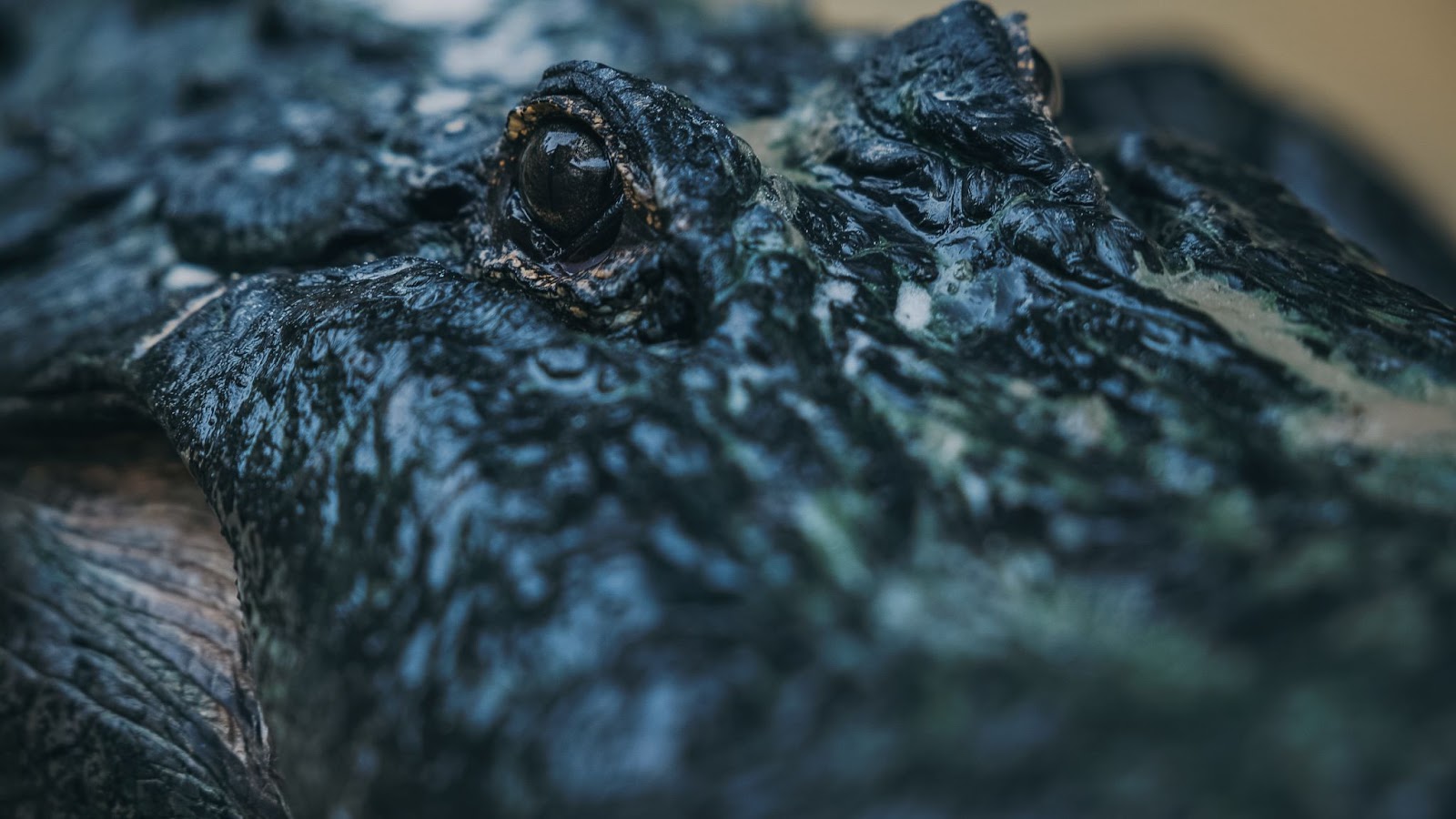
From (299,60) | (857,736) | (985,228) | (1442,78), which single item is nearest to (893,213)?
(985,228)

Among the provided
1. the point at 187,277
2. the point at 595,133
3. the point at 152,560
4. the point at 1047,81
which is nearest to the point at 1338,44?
the point at 1047,81

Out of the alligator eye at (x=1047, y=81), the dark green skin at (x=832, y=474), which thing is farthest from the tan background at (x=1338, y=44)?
the dark green skin at (x=832, y=474)

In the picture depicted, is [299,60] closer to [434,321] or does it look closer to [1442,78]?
[434,321]

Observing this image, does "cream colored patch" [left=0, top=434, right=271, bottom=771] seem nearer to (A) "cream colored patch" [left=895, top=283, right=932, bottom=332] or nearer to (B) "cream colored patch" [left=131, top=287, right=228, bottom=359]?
(B) "cream colored patch" [left=131, top=287, right=228, bottom=359]

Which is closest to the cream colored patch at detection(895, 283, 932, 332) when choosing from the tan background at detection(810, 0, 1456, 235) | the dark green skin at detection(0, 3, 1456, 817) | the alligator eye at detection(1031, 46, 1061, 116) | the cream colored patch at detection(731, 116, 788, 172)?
the dark green skin at detection(0, 3, 1456, 817)

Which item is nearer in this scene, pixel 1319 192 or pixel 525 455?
pixel 525 455

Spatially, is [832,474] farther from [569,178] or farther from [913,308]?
[569,178]
